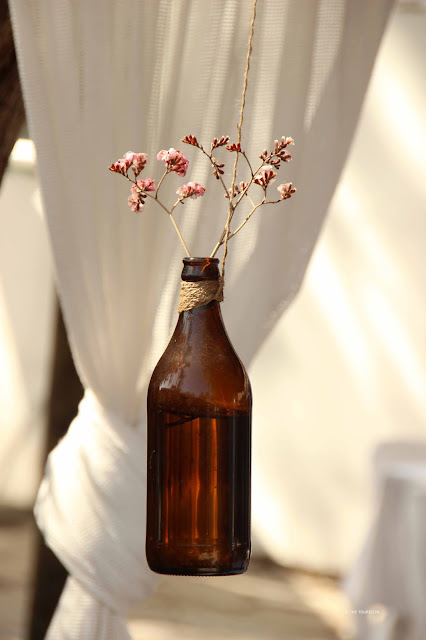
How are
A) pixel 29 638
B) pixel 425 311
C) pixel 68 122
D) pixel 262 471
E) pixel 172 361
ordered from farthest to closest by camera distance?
pixel 262 471
pixel 425 311
pixel 29 638
pixel 68 122
pixel 172 361

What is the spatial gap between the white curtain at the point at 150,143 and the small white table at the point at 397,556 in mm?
1373

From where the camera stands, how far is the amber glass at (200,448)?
838 millimetres

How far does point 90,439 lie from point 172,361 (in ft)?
1.58

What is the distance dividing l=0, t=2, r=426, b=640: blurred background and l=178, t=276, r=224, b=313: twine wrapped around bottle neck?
9.41 ft

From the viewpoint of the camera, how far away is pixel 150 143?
1.22m

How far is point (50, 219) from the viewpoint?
1.22m

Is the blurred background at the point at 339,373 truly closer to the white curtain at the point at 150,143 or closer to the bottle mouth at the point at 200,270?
the white curtain at the point at 150,143

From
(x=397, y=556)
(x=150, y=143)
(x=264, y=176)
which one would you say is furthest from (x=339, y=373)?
(x=264, y=176)

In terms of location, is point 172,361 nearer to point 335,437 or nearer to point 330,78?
point 330,78

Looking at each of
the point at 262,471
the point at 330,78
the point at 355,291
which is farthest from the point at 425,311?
the point at 330,78

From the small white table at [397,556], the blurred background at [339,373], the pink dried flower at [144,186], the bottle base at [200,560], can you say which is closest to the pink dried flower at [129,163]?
the pink dried flower at [144,186]

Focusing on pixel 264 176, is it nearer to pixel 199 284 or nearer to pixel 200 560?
pixel 199 284

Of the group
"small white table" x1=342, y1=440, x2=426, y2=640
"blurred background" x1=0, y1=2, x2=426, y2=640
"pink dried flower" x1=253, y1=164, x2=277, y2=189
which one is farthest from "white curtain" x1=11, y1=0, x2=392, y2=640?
"blurred background" x1=0, y1=2, x2=426, y2=640

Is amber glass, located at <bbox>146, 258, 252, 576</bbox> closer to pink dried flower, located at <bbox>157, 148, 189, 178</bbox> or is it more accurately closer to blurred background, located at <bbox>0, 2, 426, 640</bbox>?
pink dried flower, located at <bbox>157, 148, 189, 178</bbox>
